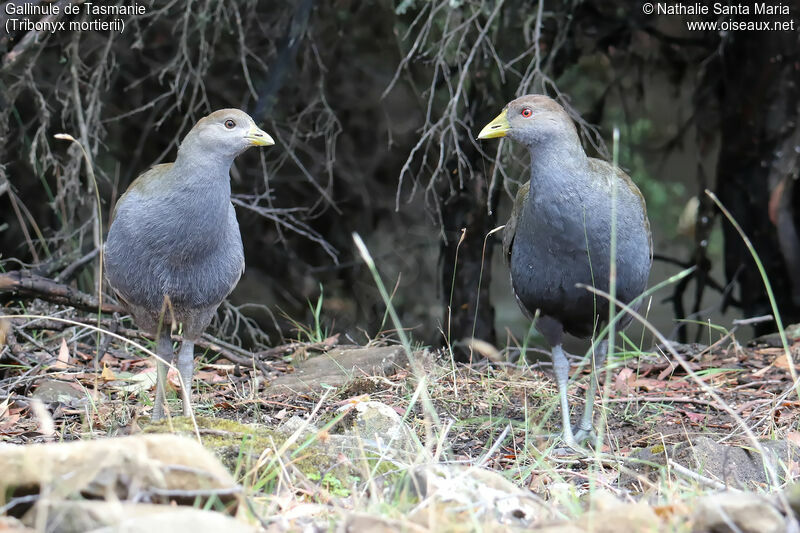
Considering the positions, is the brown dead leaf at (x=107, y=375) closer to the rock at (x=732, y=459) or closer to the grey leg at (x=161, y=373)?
the grey leg at (x=161, y=373)

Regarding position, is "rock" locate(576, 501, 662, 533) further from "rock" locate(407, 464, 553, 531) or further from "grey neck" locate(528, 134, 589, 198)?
"grey neck" locate(528, 134, 589, 198)

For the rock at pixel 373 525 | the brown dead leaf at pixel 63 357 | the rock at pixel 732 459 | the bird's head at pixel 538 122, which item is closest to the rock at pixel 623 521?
the rock at pixel 373 525

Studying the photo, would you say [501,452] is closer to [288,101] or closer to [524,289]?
[524,289]

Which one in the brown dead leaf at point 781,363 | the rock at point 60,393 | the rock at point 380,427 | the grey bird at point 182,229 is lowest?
the brown dead leaf at point 781,363

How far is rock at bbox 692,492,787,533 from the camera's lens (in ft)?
7.36

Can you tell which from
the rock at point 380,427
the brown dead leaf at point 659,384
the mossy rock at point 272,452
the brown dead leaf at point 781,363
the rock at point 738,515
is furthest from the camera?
the brown dead leaf at point 781,363

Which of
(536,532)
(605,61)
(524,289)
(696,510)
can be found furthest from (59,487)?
(605,61)

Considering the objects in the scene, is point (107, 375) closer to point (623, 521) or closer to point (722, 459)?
point (722, 459)

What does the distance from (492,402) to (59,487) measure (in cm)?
294

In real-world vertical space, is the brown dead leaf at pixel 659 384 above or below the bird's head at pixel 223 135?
below

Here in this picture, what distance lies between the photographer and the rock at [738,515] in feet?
7.36

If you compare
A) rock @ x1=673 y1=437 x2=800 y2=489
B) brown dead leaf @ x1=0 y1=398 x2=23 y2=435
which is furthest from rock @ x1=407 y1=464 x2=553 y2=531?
brown dead leaf @ x1=0 y1=398 x2=23 y2=435

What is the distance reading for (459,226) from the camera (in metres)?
6.54

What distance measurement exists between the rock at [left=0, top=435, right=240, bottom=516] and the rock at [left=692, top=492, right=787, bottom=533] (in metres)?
1.20
